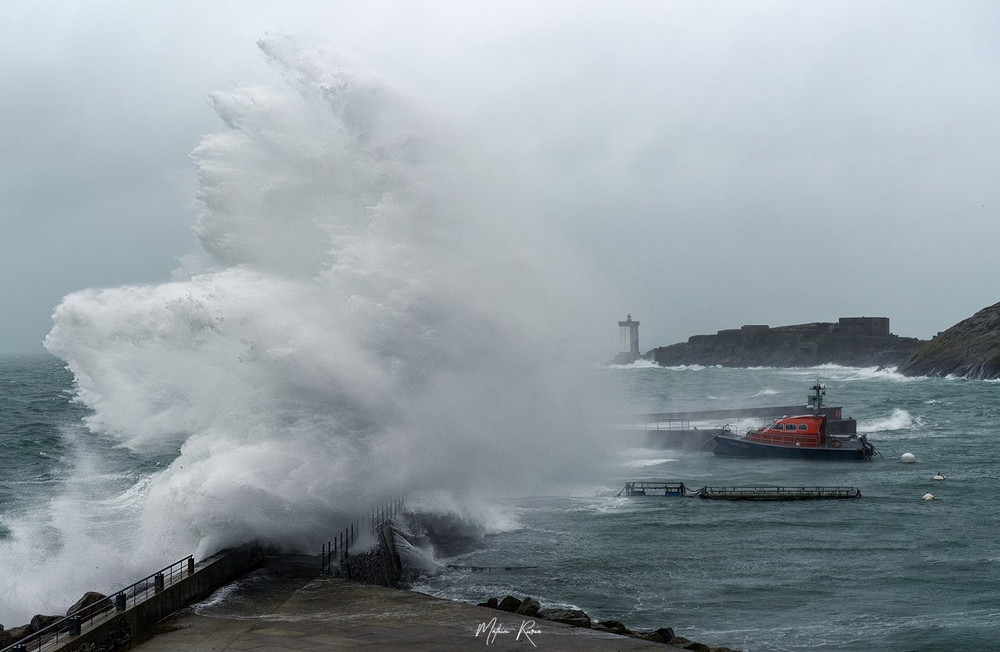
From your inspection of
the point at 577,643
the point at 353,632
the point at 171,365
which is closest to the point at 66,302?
the point at 171,365

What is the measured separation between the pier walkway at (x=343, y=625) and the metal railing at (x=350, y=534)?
1537mm

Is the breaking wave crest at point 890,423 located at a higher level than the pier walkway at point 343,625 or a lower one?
higher

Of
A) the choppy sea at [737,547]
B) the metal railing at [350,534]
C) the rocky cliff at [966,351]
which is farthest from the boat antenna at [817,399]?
the rocky cliff at [966,351]

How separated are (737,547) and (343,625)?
51.2ft

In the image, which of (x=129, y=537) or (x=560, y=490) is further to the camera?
(x=560, y=490)

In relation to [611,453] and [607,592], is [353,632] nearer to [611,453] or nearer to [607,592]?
[607,592]

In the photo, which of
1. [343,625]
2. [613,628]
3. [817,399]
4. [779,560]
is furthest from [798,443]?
[343,625]

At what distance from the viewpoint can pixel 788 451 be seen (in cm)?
4862

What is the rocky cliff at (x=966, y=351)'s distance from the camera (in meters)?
113

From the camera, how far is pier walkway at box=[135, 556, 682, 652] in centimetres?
1266

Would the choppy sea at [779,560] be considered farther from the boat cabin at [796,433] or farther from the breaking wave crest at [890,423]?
the breaking wave crest at [890,423]

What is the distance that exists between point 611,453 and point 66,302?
3030 centimetres

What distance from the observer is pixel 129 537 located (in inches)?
831

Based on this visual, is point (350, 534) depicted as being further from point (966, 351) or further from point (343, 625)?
point (966, 351)
